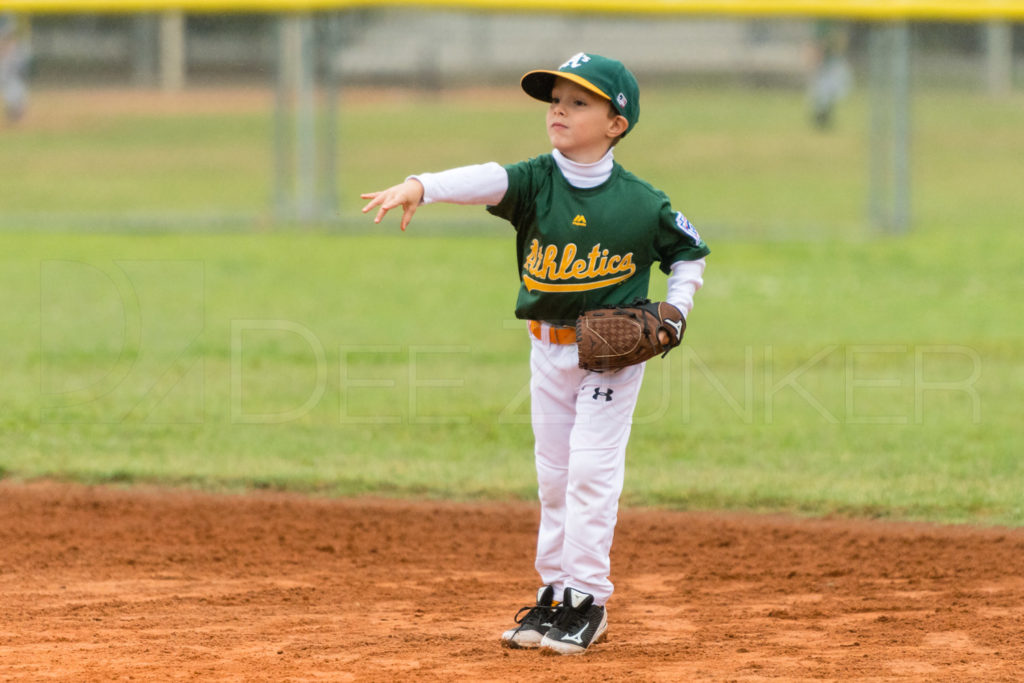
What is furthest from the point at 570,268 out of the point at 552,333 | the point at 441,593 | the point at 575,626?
the point at 441,593

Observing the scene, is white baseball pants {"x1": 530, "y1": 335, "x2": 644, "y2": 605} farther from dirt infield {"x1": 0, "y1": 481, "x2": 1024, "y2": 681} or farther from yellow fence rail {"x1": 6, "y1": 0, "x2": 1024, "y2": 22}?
yellow fence rail {"x1": 6, "y1": 0, "x2": 1024, "y2": 22}

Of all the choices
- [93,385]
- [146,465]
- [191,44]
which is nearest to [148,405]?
[93,385]

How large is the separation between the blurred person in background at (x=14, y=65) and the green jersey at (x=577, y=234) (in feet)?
36.8

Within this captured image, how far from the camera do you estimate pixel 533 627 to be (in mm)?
3850

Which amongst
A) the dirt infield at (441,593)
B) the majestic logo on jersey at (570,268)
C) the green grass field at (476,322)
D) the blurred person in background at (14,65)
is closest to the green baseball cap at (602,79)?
the majestic logo on jersey at (570,268)

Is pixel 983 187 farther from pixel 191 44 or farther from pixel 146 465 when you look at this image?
pixel 146 465

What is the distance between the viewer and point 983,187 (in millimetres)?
15875

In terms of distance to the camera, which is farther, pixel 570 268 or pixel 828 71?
pixel 828 71

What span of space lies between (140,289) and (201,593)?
6.52m

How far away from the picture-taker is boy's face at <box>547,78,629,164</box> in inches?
150

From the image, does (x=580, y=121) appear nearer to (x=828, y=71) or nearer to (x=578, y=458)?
(x=578, y=458)

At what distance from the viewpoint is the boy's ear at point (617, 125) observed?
3.86 metres

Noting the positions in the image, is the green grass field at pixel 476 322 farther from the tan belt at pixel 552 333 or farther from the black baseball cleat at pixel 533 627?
the tan belt at pixel 552 333

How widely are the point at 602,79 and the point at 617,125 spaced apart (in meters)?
0.16
